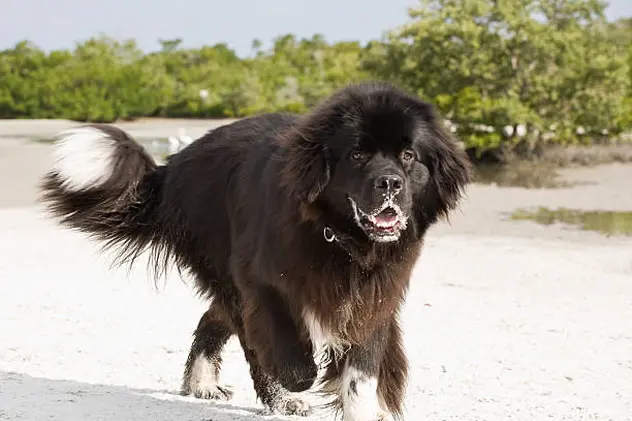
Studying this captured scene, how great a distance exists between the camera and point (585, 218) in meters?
16.3

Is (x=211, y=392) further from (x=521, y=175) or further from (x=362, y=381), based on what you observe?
(x=521, y=175)

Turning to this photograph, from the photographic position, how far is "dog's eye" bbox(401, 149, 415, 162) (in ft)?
14.3

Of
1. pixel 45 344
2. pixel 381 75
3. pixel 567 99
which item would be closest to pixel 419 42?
pixel 381 75

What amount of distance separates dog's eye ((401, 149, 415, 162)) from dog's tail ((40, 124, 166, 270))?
2044mm

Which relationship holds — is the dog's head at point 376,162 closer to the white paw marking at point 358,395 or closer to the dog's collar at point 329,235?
the dog's collar at point 329,235

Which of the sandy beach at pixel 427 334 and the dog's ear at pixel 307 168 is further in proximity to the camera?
the sandy beach at pixel 427 334

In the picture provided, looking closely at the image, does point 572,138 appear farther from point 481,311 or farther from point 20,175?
point 481,311

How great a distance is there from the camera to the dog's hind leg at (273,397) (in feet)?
17.2

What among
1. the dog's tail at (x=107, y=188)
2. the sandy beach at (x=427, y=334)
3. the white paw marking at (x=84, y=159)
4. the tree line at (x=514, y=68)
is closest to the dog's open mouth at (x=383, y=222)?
the sandy beach at (x=427, y=334)

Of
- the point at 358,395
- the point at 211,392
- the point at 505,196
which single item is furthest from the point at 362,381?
the point at 505,196

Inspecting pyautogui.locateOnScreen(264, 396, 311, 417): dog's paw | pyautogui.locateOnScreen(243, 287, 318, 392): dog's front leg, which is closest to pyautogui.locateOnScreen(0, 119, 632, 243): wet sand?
pyautogui.locateOnScreen(264, 396, 311, 417): dog's paw

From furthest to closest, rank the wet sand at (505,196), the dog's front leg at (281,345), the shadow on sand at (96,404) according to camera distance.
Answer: the wet sand at (505,196)
the shadow on sand at (96,404)
the dog's front leg at (281,345)

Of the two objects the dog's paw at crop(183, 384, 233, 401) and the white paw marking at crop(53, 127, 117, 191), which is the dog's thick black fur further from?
the white paw marking at crop(53, 127, 117, 191)

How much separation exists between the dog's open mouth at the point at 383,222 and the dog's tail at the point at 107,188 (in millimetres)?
1966
